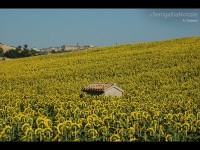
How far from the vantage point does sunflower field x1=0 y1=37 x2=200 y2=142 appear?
7746mm

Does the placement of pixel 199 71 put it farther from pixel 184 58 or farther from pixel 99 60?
pixel 99 60

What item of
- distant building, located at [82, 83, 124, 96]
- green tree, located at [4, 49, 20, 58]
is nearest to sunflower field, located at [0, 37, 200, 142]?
distant building, located at [82, 83, 124, 96]

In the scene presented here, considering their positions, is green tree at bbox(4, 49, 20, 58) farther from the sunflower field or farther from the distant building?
the distant building

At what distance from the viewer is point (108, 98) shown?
1469 centimetres

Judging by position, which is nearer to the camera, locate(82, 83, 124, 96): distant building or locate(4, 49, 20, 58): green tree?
locate(82, 83, 124, 96): distant building

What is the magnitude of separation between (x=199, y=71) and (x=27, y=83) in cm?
973

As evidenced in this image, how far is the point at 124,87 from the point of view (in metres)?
20.8

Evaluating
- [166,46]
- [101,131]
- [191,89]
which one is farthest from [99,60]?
[101,131]

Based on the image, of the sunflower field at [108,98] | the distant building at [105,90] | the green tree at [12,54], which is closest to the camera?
the sunflower field at [108,98]

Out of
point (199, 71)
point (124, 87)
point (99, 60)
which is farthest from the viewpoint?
point (99, 60)

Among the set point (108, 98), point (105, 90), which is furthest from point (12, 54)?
point (108, 98)

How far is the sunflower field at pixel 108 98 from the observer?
25.4ft

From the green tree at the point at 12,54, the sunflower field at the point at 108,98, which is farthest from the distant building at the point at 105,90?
the green tree at the point at 12,54

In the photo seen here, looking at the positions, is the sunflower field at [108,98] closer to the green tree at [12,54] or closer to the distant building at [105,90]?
the distant building at [105,90]
